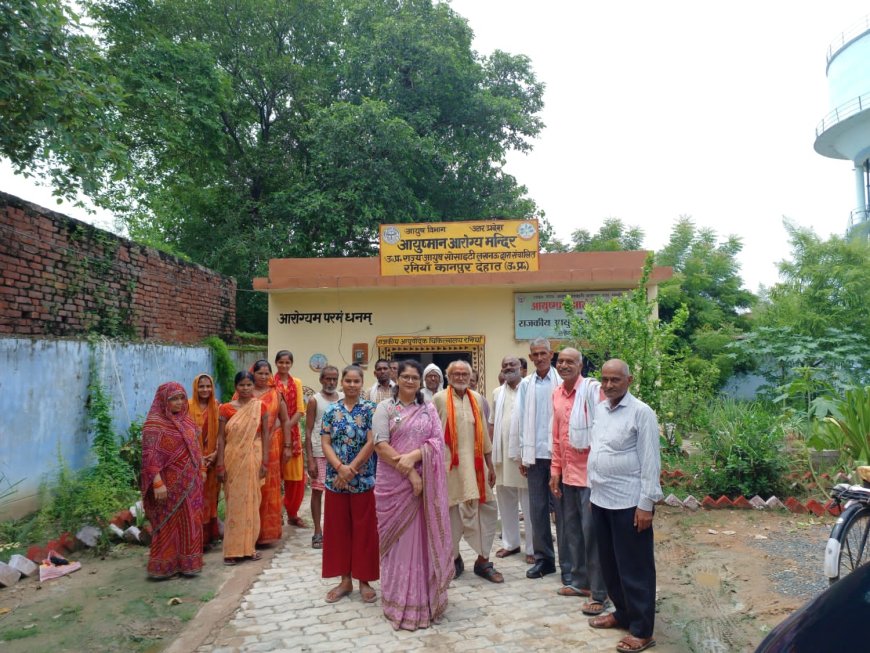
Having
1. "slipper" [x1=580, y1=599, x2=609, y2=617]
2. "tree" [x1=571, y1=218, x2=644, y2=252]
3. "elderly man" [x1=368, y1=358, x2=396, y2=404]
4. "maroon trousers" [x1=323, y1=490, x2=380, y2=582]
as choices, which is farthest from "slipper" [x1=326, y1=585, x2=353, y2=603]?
"tree" [x1=571, y1=218, x2=644, y2=252]

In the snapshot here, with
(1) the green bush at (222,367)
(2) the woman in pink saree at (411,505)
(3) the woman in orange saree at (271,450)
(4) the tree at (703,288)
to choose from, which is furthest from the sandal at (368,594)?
(4) the tree at (703,288)

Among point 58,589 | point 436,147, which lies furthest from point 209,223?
point 58,589

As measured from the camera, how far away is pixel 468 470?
4730 mm

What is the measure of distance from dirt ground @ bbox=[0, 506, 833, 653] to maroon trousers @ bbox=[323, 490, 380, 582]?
0.75 m

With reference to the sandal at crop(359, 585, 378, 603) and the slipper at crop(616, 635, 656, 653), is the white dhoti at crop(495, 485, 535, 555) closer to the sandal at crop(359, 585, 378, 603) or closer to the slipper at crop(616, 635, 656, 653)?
the sandal at crop(359, 585, 378, 603)

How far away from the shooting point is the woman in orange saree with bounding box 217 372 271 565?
526 centimetres

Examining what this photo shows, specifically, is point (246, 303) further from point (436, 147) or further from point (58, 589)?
point (58, 589)

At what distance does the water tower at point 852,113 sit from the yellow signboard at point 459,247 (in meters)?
12.5

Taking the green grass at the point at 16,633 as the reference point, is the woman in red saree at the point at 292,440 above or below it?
above

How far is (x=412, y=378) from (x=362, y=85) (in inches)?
644

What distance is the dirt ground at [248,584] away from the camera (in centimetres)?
375

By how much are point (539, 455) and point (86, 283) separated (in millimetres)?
5903

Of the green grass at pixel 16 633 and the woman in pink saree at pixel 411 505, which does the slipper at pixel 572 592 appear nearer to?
the woman in pink saree at pixel 411 505

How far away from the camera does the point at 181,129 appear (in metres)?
14.6
